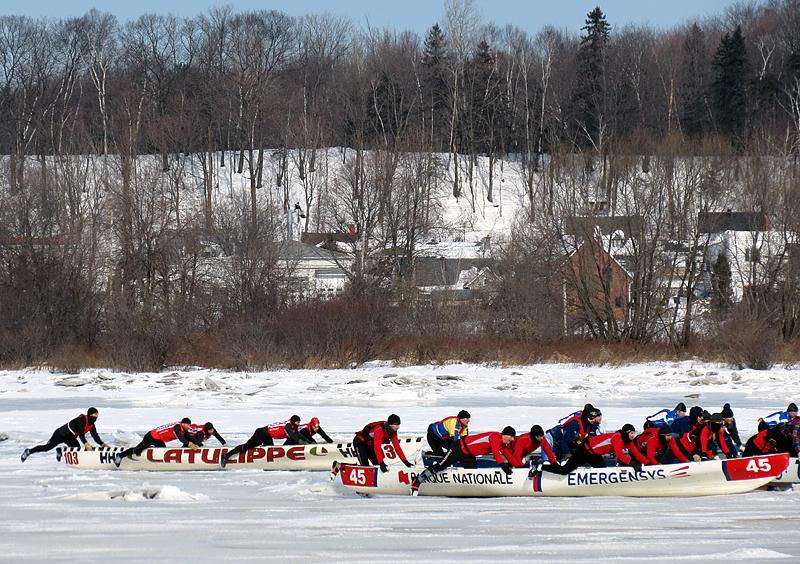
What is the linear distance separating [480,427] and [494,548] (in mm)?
8056

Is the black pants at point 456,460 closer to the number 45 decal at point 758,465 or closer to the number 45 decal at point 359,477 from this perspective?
the number 45 decal at point 359,477

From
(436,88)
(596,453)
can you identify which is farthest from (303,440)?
(436,88)

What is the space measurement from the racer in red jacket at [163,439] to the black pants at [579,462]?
5.82 metres

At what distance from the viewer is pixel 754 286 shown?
31.6m

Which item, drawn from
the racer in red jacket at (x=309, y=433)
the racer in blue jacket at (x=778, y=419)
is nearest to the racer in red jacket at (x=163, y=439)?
the racer in red jacket at (x=309, y=433)

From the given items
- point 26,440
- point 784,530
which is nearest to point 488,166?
point 26,440

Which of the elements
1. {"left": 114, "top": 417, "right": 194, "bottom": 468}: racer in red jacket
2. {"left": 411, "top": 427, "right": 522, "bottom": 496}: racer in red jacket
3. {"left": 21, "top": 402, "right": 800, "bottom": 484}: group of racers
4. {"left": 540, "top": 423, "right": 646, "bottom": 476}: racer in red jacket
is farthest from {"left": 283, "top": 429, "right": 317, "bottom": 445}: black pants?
{"left": 540, "top": 423, "right": 646, "bottom": 476}: racer in red jacket

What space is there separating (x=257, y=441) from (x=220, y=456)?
2.18ft

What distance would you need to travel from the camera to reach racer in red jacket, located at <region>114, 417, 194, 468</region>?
1335 centimetres

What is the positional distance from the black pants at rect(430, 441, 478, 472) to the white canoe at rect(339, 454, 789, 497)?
0.31ft

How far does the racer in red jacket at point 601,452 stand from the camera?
1080cm

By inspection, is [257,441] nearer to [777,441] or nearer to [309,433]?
[309,433]

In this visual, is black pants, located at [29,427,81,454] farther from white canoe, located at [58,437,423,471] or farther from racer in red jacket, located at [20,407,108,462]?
white canoe, located at [58,437,423,471]

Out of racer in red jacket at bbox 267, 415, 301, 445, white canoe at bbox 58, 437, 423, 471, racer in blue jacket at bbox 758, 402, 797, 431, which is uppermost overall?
racer in blue jacket at bbox 758, 402, 797, 431
